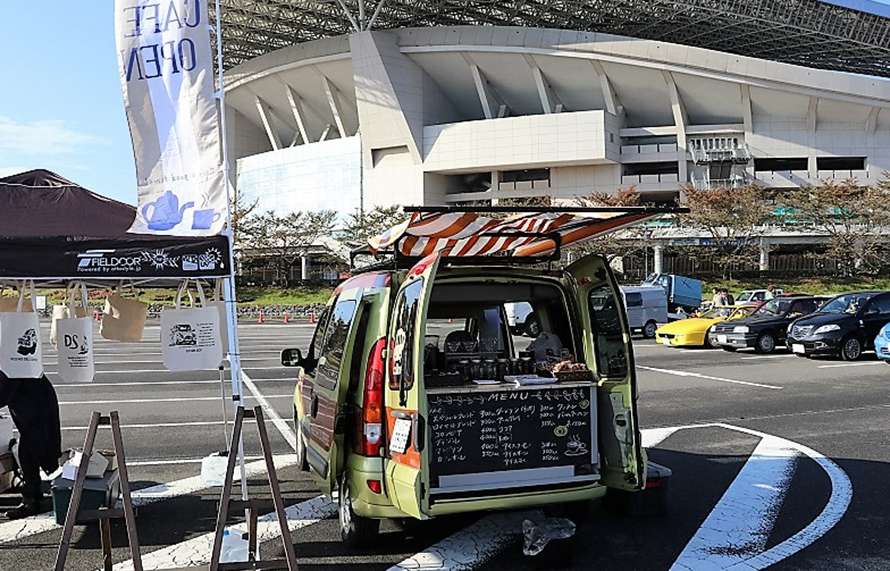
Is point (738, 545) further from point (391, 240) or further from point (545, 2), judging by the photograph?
point (545, 2)

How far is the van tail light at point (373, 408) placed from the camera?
16.6 ft

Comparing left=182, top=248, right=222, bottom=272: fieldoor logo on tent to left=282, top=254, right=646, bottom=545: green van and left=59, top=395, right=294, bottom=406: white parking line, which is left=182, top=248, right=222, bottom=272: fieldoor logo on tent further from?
left=59, top=395, right=294, bottom=406: white parking line

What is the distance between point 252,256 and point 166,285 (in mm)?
51351

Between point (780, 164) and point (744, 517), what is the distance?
66414mm

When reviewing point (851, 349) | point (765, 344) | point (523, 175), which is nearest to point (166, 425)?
point (851, 349)

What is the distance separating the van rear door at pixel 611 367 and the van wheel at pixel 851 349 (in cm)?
1469

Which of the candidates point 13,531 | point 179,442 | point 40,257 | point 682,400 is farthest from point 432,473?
point 682,400

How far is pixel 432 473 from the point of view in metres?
5.07

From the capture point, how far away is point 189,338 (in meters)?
6.04

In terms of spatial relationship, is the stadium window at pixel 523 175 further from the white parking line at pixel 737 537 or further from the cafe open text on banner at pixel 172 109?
the cafe open text on banner at pixel 172 109

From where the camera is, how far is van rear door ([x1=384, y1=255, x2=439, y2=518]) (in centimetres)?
467

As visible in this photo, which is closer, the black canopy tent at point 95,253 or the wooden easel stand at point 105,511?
the wooden easel stand at point 105,511

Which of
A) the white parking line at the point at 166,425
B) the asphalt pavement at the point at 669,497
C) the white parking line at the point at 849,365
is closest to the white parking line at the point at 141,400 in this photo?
the asphalt pavement at the point at 669,497

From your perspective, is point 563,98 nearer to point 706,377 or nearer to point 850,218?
point 850,218
